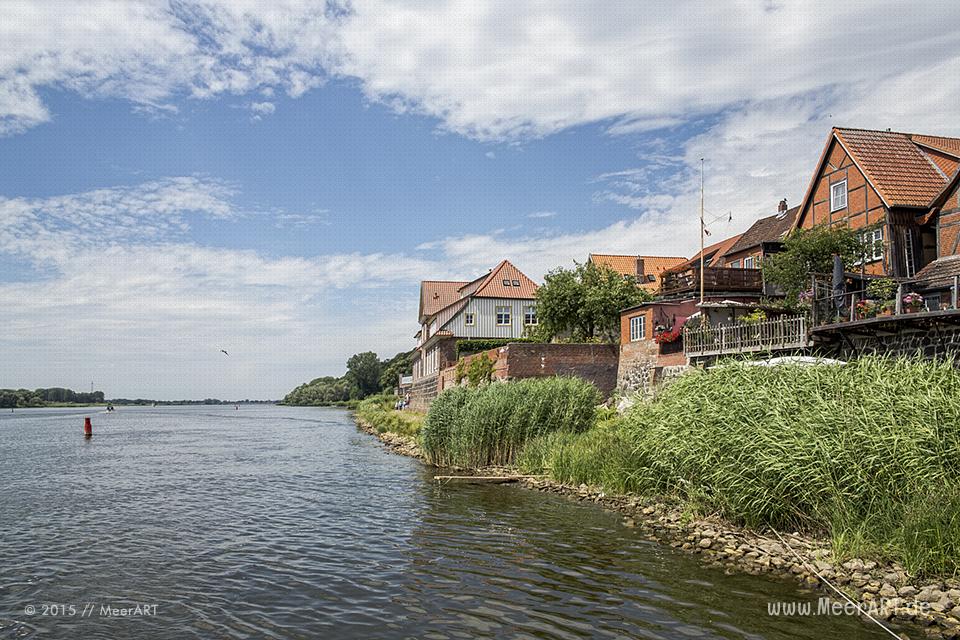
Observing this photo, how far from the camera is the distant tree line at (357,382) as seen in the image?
108319 mm

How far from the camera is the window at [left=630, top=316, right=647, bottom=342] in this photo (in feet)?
104

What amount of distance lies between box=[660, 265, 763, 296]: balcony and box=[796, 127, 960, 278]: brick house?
364cm

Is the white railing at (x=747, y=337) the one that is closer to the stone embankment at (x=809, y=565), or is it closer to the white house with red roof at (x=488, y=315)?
the stone embankment at (x=809, y=565)

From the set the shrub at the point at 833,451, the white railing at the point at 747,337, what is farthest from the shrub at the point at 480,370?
the shrub at the point at 833,451

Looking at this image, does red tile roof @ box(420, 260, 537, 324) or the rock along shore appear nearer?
the rock along shore

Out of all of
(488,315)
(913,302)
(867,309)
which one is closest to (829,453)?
(913,302)

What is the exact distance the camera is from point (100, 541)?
1393 centimetres

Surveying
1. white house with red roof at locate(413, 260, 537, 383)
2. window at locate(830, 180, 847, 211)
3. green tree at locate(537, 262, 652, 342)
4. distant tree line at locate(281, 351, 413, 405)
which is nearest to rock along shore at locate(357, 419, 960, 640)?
window at locate(830, 180, 847, 211)

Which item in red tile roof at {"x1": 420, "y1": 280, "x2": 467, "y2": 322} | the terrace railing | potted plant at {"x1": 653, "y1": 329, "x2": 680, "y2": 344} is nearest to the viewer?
the terrace railing

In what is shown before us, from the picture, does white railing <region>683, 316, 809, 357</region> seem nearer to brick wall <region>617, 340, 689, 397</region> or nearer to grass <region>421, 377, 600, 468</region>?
brick wall <region>617, 340, 689, 397</region>

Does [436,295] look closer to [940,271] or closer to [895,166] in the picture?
[895,166]

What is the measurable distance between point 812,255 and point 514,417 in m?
15.1

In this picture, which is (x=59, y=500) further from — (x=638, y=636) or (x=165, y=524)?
(x=638, y=636)

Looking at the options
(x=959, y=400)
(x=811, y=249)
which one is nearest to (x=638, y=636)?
(x=959, y=400)
